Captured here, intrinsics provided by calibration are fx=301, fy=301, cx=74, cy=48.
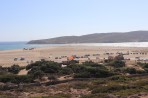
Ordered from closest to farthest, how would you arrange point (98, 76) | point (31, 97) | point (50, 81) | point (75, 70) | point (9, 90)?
point (31, 97) < point (9, 90) < point (50, 81) < point (98, 76) < point (75, 70)

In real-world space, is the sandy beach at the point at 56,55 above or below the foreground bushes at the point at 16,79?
below

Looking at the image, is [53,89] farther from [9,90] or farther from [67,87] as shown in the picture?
[9,90]

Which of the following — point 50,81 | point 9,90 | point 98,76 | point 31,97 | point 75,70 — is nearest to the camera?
point 31,97

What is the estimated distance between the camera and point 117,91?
75.2 feet

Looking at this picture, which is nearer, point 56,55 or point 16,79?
point 16,79

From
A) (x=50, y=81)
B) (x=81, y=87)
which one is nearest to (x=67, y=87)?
(x=81, y=87)

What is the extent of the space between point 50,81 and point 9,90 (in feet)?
15.0

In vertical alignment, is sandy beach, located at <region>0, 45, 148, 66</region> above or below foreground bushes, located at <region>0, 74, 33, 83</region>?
below

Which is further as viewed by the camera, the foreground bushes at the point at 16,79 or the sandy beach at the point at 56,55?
the sandy beach at the point at 56,55

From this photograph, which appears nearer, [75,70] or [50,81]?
[50,81]

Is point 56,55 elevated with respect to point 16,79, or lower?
lower

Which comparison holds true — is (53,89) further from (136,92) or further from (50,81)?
(136,92)

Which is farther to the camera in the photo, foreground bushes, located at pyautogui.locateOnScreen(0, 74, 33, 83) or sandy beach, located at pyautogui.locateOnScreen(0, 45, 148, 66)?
sandy beach, located at pyautogui.locateOnScreen(0, 45, 148, 66)

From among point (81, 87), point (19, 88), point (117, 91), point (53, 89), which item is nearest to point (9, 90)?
point (19, 88)
